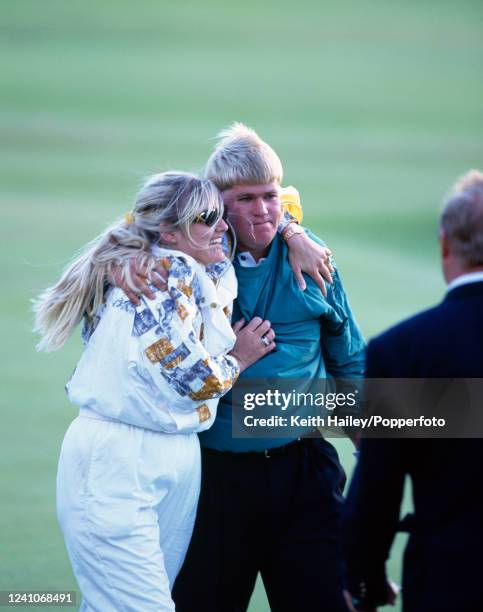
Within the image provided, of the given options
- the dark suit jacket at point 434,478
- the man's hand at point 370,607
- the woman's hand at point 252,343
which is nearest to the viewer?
the dark suit jacket at point 434,478

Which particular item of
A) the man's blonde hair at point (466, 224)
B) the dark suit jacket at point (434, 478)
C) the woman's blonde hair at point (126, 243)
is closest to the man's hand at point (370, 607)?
the dark suit jacket at point (434, 478)

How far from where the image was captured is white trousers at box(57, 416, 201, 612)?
2809mm

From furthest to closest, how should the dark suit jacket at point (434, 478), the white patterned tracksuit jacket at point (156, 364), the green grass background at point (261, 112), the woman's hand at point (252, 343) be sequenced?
the green grass background at point (261, 112)
the woman's hand at point (252, 343)
the white patterned tracksuit jacket at point (156, 364)
the dark suit jacket at point (434, 478)

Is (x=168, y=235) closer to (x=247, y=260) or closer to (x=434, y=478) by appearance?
(x=247, y=260)

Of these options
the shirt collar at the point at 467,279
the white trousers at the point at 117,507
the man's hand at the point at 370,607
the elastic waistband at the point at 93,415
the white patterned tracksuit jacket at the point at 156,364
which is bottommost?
the man's hand at the point at 370,607

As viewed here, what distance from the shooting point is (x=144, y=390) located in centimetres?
280

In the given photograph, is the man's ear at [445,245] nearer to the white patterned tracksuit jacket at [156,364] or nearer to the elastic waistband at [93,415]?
the white patterned tracksuit jacket at [156,364]

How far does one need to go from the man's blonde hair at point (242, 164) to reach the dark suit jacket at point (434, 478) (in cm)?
94

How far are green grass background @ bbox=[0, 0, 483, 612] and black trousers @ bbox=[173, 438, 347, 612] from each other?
15.3ft

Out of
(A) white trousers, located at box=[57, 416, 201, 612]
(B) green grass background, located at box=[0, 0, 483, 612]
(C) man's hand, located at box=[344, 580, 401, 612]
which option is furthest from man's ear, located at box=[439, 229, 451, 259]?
(B) green grass background, located at box=[0, 0, 483, 612]

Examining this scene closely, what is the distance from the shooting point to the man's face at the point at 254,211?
308cm

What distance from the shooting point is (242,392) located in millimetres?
3072

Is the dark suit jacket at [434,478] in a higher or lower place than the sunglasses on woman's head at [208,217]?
lower

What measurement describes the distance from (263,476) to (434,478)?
91 centimetres
